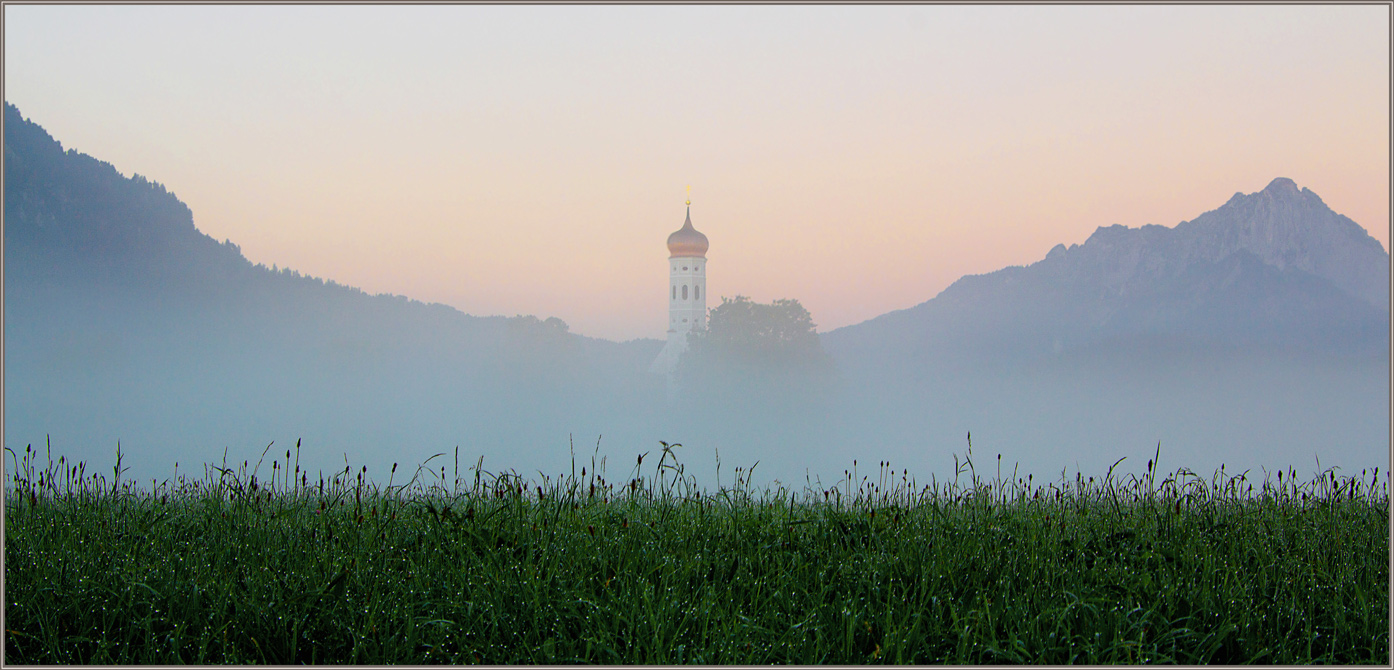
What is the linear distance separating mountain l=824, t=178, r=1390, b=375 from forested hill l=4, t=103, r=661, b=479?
120 ft

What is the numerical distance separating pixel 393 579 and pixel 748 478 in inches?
103

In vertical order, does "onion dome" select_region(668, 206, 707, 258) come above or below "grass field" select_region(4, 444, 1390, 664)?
above

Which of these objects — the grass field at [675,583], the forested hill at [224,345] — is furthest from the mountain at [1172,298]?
the grass field at [675,583]

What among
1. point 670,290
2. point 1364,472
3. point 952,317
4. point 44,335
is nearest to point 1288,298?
point 952,317

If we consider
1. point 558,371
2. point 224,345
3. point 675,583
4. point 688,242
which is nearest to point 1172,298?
point 688,242

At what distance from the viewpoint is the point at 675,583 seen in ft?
11.0

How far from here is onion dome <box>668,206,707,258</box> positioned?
259 feet

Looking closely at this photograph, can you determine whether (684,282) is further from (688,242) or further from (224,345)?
(224,345)

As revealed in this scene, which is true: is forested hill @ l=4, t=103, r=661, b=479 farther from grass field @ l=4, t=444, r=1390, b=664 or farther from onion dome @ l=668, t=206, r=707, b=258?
grass field @ l=4, t=444, r=1390, b=664

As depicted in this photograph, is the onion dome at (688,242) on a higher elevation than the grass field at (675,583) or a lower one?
higher

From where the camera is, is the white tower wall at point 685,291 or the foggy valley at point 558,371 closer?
the foggy valley at point 558,371

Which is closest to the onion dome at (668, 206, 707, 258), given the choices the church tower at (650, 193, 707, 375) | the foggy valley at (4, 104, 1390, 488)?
the church tower at (650, 193, 707, 375)

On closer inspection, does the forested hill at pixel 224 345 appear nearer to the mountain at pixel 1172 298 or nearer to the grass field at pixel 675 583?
the mountain at pixel 1172 298

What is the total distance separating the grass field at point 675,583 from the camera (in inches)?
115
